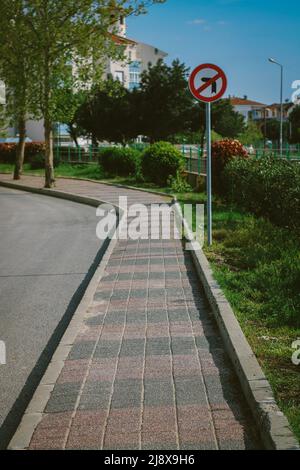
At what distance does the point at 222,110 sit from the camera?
64.5 meters

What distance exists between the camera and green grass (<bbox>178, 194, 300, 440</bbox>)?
5.29m

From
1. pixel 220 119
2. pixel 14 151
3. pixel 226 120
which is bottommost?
pixel 14 151

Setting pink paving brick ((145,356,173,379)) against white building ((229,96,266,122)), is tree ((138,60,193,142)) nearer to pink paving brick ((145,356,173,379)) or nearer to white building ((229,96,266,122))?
pink paving brick ((145,356,173,379))

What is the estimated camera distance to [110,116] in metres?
→ 55.6

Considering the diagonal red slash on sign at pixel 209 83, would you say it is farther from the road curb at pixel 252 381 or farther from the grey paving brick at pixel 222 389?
the grey paving brick at pixel 222 389

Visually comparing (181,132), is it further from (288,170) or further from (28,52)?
(288,170)

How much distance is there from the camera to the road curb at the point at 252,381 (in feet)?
13.2

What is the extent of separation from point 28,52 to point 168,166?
7382 millimetres

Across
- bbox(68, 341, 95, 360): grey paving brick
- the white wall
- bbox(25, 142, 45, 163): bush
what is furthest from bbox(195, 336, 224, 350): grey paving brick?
the white wall

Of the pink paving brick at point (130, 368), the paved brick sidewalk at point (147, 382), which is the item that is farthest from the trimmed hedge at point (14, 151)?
the pink paving brick at point (130, 368)

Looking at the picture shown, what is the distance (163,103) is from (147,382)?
52776 millimetres

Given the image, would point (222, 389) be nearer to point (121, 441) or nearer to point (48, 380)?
point (121, 441)

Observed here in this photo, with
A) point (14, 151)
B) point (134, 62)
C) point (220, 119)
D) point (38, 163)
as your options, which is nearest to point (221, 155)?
point (38, 163)

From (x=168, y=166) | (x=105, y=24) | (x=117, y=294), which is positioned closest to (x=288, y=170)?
(x=117, y=294)
